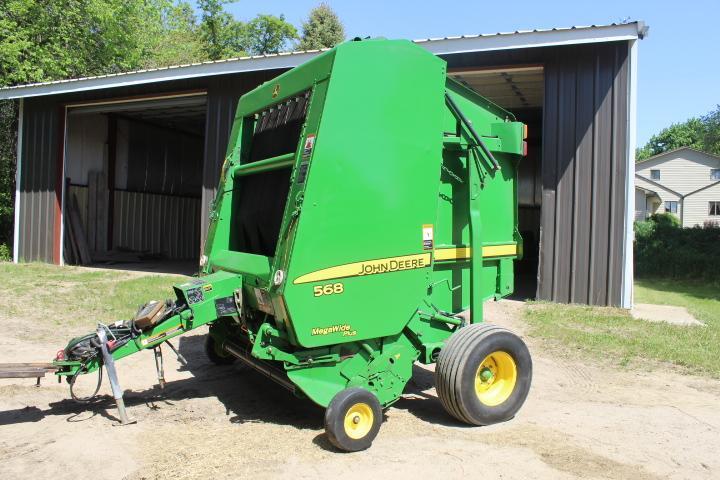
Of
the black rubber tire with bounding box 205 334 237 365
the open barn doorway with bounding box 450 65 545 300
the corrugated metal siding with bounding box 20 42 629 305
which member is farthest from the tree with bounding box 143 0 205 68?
the black rubber tire with bounding box 205 334 237 365

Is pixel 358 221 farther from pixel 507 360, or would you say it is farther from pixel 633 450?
pixel 633 450

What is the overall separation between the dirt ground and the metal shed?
443 centimetres

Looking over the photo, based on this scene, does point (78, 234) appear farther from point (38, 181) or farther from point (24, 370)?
point (24, 370)

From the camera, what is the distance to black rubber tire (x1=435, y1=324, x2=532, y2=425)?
4.26 meters

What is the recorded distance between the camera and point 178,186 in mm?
20375

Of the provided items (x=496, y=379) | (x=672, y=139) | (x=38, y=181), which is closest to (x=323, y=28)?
(x=38, y=181)

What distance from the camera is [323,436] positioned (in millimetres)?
4129

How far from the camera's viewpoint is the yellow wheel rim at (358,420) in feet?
12.6

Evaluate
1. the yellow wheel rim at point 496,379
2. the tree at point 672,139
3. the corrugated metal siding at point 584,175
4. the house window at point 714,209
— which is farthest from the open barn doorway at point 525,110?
the tree at point 672,139

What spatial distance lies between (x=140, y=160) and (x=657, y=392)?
1692 centimetres

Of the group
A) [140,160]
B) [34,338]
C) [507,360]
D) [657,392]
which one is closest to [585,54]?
[657,392]

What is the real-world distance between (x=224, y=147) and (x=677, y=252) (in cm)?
1474

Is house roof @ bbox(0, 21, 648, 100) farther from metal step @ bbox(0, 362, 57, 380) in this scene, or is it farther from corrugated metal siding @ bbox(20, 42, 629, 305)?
metal step @ bbox(0, 362, 57, 380)

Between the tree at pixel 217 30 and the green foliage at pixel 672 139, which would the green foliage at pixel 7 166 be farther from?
the green foliage at pixel 672 139
